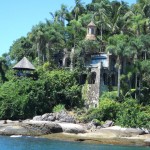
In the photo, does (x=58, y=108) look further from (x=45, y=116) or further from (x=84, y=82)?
(x=84, y=82)

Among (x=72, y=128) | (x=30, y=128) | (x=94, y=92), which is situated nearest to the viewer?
(x=30, y=128)

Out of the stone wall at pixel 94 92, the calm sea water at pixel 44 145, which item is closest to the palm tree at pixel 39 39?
the stone wall at pixel 94 92

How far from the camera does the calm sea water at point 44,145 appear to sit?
3650cm

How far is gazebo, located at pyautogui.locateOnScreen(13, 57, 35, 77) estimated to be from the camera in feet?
190

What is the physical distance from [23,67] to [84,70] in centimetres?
793

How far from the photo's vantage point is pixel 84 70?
5938cm

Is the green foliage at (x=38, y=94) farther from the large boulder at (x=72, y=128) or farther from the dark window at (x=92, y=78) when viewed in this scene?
the large boulder at (x=72, y=128)

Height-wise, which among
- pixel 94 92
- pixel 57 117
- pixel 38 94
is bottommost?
pixel 57 117

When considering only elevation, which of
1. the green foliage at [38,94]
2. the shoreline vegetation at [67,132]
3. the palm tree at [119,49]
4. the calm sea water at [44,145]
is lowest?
the calm sea water at [44,145]

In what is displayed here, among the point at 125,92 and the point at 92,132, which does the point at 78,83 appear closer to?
the point at 125,92

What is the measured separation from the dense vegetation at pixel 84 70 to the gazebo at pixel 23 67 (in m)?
1.06

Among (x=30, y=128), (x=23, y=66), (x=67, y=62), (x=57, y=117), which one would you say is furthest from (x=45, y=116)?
(x=67, y=62)

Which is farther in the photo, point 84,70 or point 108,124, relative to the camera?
point 84,70

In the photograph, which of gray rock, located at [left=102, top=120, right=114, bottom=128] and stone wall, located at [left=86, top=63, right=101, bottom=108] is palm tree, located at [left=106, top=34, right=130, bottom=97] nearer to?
stone wall, located at [left=86, top=63, right=101, bottom=108]
